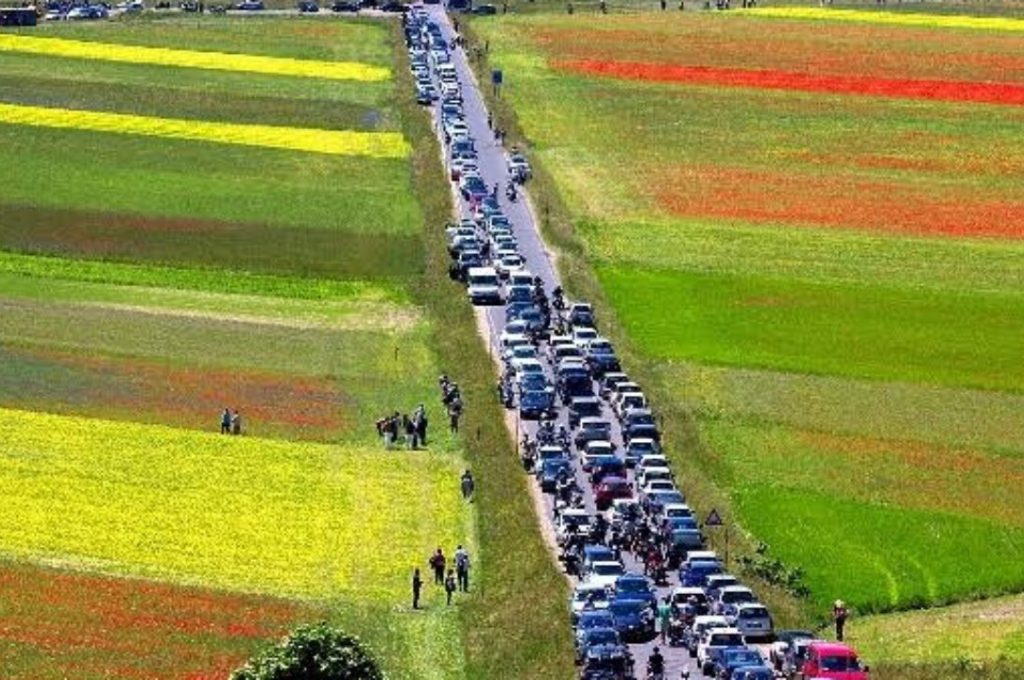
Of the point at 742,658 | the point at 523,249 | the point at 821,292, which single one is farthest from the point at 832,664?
the point at 523,249

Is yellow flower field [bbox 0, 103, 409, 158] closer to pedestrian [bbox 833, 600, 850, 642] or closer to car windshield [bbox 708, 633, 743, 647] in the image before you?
pedestrian [bbox 833, 600, 850, 642]

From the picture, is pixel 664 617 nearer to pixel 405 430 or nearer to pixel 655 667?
pixel 655 667

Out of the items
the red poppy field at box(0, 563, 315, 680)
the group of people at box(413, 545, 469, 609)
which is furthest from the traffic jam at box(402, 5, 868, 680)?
the red poppy field at box(0, 563, 315, 680)

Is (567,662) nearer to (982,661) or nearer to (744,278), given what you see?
(982,661)

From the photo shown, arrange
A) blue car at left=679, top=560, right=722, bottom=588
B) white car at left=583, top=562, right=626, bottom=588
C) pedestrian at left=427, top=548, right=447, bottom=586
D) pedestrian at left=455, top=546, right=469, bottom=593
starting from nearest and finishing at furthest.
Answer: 1. white car at left=583, top=562, right=626, bottom=588
2. blue car at left=679, top=560, right=722, bottom=588
3. pedestrian at left=455, top=546, right=469, bottom=593
4. pedestrian at left=427, top=548, right=447, bottom=586

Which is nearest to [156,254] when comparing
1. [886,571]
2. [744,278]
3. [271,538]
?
[744,278]

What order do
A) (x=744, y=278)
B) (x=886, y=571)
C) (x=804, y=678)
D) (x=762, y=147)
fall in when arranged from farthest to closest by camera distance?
(x=762, y=147) < (x=744, y=278) < (x=886, y=571) < (x=804, y=678)

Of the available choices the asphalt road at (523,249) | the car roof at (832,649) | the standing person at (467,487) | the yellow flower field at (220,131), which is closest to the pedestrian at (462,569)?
the asphalt road at (523,249)
